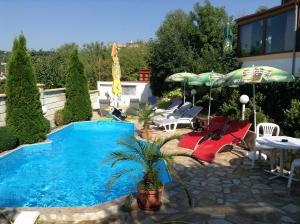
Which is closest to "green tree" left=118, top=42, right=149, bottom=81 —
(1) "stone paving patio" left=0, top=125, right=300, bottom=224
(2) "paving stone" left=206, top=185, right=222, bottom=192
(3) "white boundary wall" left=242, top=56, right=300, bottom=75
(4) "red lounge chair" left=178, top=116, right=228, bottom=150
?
(3) "white boundary wall" left=242, top=56, right=300, bottom=75

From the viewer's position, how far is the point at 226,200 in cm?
702

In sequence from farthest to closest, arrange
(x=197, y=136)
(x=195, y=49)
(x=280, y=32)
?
(x=195, y=49), (x=280, y=32), (x=197, y=136)

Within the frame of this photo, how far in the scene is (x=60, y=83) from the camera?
22.8 meters

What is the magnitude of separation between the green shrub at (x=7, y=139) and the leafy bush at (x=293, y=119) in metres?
9.47

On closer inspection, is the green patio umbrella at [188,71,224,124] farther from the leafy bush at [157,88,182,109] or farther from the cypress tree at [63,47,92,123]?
the cypress tree at [63,47,92,123]

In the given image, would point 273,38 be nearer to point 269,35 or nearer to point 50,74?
point 269,35

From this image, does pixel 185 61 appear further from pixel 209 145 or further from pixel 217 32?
pixel 209 145

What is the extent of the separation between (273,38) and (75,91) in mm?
10753

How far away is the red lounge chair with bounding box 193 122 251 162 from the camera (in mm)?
10367

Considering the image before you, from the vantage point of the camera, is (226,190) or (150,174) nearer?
(150,174)

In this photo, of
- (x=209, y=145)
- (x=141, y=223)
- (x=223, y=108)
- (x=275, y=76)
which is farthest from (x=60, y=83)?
(x=141, y=223)

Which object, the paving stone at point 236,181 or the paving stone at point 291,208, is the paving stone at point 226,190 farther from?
the paving stone at point 291,208

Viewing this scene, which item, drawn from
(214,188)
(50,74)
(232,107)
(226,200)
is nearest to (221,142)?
(214,188)

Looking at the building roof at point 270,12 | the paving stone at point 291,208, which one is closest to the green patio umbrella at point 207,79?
the building roof at point 270,12
